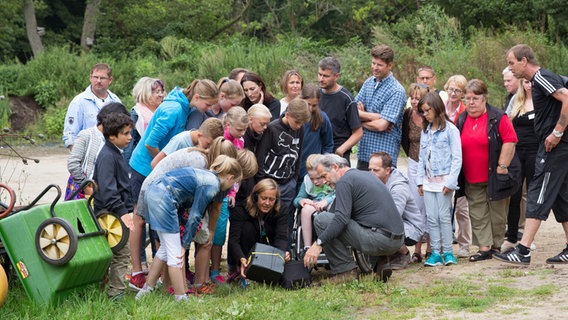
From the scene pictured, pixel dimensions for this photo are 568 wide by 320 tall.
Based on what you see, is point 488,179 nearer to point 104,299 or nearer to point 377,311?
point 377,311

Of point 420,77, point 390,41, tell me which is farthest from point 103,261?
point 390,41

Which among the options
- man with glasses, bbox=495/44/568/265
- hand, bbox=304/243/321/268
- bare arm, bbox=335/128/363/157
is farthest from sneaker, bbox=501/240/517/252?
hand, bbox=304/243/321/268

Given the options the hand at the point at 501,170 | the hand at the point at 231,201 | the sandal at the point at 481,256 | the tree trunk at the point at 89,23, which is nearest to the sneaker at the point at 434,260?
the sandal at the point at 481,256

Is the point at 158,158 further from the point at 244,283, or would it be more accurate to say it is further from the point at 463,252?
the point at 463,252

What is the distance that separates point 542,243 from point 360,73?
14.3 metres

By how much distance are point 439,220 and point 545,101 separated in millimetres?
1452

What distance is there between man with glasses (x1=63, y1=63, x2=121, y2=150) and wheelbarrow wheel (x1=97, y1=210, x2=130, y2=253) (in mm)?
1986

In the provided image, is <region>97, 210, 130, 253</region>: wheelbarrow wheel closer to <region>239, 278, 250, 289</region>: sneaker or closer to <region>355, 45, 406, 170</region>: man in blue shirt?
<region>239, 278, 250, 289</region>: sneaker

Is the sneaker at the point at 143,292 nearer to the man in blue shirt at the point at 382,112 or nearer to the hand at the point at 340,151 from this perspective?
the hand at the point at 340,151

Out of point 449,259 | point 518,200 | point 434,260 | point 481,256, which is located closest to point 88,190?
point 434,260

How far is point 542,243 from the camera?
9422 millimetres

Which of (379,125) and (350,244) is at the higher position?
(379,125)

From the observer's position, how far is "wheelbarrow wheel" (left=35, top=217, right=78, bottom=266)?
618cm

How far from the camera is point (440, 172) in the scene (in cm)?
821
